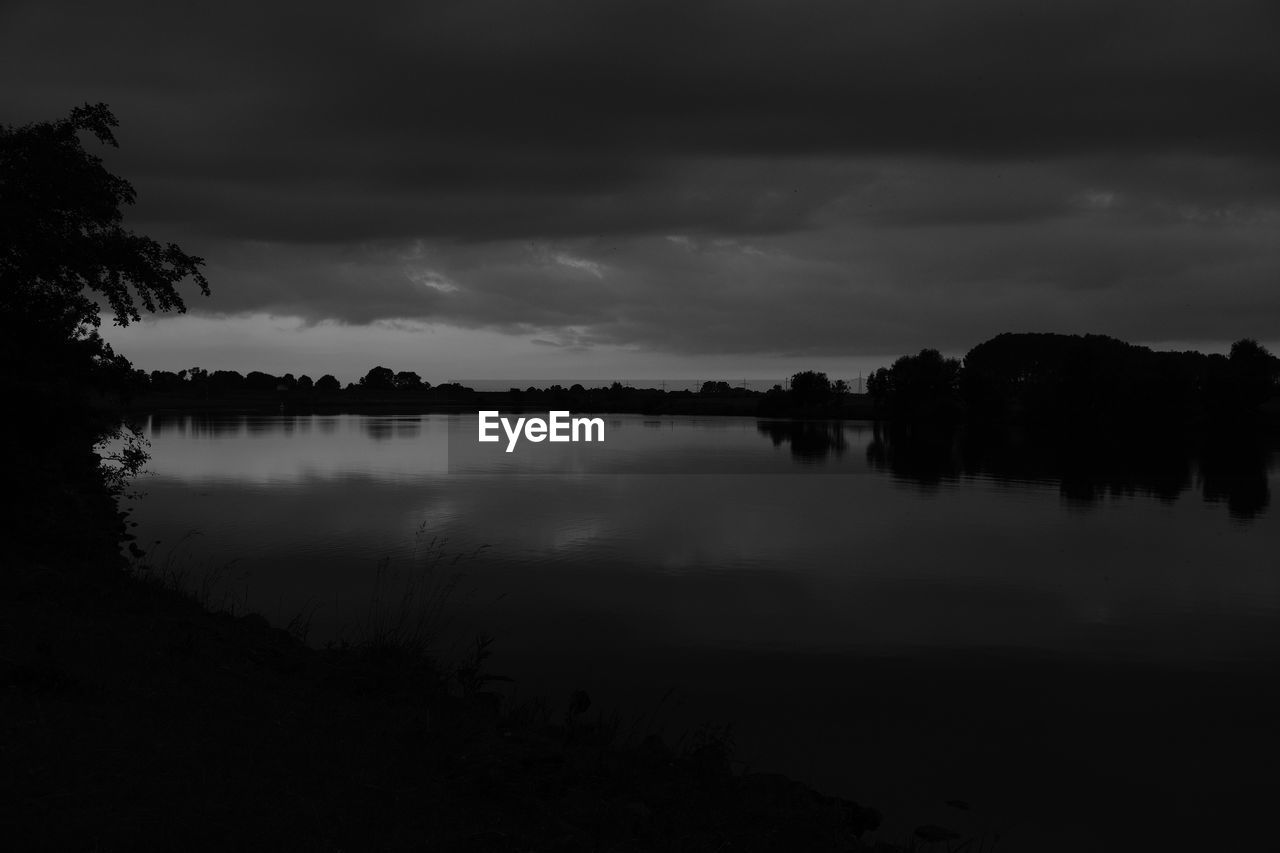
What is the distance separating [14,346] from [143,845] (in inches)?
595

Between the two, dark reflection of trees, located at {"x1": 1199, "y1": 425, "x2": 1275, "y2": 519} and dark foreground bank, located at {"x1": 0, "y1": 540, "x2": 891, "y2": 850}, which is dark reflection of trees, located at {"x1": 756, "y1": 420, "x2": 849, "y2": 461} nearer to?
dark reflection of trees, located at {"x1": 1199, "y1": 425, "x2": 1275, "y2": 519}

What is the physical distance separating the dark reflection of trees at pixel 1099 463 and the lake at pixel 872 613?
1.80 m

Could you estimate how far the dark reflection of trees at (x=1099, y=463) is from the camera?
186 feet

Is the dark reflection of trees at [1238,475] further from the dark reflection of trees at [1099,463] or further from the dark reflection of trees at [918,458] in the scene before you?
the dark reflection of trees at [918,458]

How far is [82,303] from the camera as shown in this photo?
19.9m

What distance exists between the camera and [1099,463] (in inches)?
3076

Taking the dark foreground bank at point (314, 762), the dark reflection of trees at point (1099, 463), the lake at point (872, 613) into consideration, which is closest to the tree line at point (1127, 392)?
the dark reflection of trees at point (1099, 463)

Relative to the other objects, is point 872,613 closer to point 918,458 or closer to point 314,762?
point 314,762

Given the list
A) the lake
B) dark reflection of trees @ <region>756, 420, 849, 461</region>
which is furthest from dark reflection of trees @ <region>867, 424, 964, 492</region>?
the lake

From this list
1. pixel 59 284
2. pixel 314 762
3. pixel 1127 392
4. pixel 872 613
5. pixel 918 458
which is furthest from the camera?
pixel 1127 392

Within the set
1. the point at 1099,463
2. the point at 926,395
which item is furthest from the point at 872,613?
the point at 926,395

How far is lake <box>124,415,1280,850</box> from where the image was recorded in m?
14.7

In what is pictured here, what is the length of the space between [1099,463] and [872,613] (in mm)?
65148

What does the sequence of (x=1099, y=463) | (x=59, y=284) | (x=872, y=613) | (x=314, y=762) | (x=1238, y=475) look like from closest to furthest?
(x=314, y=762) < (x=59, y=284) < (x=872, y=613) < (x=1238, y=475) < (x=1099, y=463)
